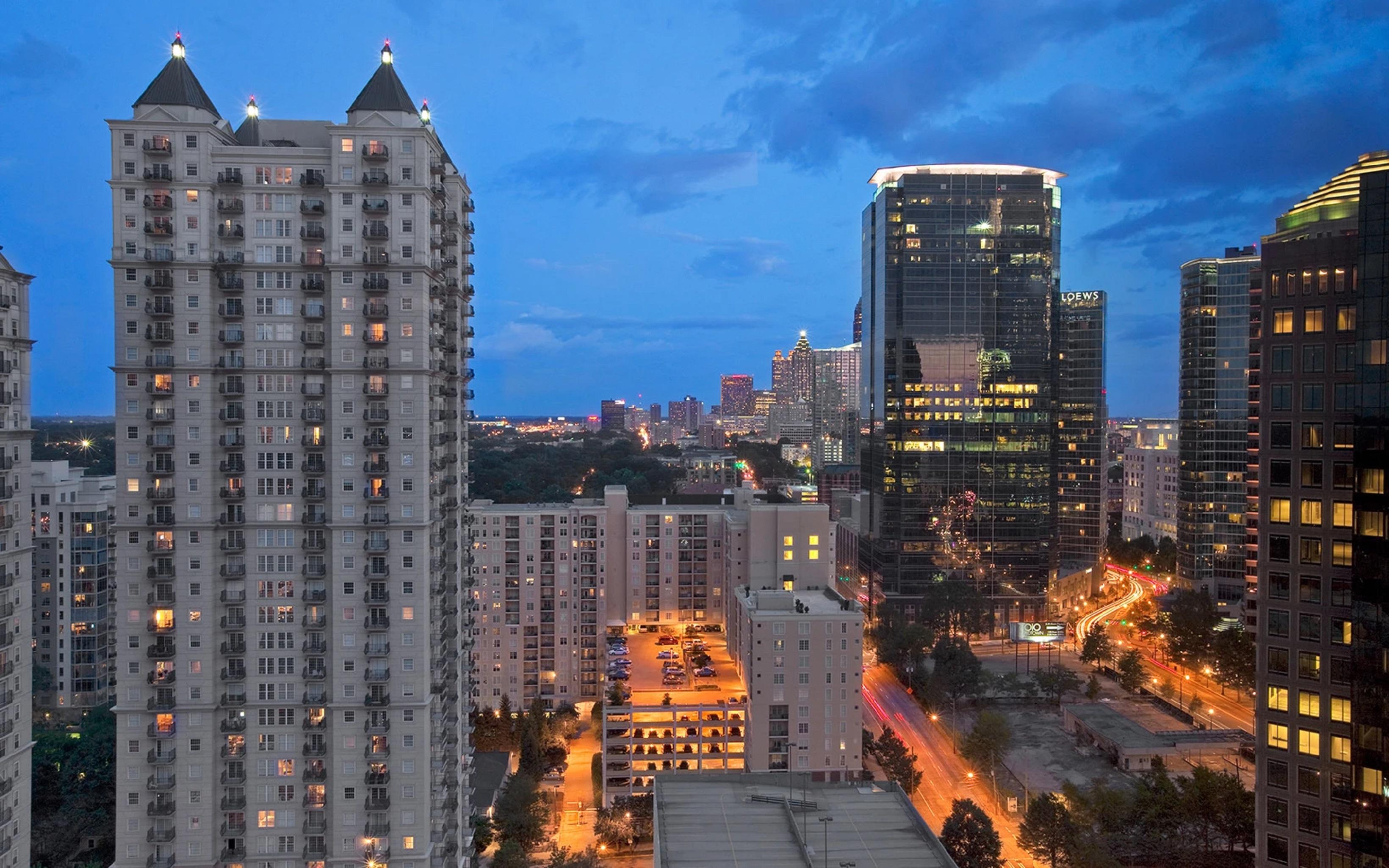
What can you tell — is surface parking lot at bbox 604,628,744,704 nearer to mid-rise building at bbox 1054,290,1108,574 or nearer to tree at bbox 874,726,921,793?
tree at bbox 874,726,921,793

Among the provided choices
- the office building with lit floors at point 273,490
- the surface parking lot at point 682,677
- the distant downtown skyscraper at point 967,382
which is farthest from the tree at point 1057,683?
the office building with lit floors at point 273,490

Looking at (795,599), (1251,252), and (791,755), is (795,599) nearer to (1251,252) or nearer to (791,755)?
(791,755)

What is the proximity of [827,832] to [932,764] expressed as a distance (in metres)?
31.2

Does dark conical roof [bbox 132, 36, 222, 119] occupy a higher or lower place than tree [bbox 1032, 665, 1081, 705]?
higher

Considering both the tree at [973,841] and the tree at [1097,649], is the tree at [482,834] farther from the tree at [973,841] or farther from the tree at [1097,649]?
the tree at [1097,649]

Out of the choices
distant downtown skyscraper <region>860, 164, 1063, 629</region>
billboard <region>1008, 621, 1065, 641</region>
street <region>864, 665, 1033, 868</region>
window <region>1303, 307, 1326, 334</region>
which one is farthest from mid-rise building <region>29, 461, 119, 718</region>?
billboard <region>1008, 621, 1065, 641</region>

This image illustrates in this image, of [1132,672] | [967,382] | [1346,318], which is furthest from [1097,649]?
[1346,318]

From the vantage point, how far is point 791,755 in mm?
47688

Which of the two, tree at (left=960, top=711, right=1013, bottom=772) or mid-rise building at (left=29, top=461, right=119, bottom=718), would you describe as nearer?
tree at (left=960, top=711, right=1013, bottom=772)

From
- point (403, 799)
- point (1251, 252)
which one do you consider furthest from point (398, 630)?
point (1251, 252)

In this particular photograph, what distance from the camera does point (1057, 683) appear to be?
6238 centimetres

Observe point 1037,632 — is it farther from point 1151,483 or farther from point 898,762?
point 1151,483

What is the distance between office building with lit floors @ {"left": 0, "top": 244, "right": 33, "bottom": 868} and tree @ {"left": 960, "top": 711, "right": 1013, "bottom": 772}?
151 ft

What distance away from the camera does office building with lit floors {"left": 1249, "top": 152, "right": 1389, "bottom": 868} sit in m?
24.1
